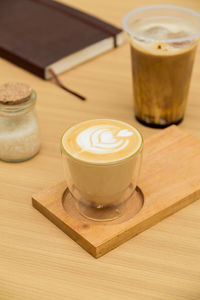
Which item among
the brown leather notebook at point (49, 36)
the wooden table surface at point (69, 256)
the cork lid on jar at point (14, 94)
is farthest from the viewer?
the brown leather notebook at point (49, 36)

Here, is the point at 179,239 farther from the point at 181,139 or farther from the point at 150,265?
the point at 181,139

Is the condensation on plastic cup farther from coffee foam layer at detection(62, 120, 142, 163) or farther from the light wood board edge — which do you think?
the light wood board edge

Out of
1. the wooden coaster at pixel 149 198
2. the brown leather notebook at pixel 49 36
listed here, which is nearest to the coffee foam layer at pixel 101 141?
the wooden coaster at pixel 149 198

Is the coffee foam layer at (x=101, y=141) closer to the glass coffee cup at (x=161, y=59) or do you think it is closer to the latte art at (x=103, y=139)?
the latte art at (x=103, y=139)

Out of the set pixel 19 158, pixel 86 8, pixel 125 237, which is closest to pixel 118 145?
pixel 125 237

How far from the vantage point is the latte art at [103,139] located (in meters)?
0.77

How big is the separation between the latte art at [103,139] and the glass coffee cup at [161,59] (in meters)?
0.21

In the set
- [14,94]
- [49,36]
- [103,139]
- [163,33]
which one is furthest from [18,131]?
[49,36]

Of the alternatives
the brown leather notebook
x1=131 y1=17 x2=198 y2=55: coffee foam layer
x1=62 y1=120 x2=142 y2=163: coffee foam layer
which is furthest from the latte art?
the brown leather notebook

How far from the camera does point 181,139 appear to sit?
38.6 inches

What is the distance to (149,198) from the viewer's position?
852mm

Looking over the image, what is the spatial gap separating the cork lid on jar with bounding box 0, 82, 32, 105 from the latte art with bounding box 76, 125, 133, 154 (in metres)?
0.15

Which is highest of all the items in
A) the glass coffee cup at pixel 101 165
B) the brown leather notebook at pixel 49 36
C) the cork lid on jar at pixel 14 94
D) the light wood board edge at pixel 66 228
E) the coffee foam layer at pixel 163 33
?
the coffee foam layer at pixel 163 33

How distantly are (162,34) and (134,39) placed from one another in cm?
7
